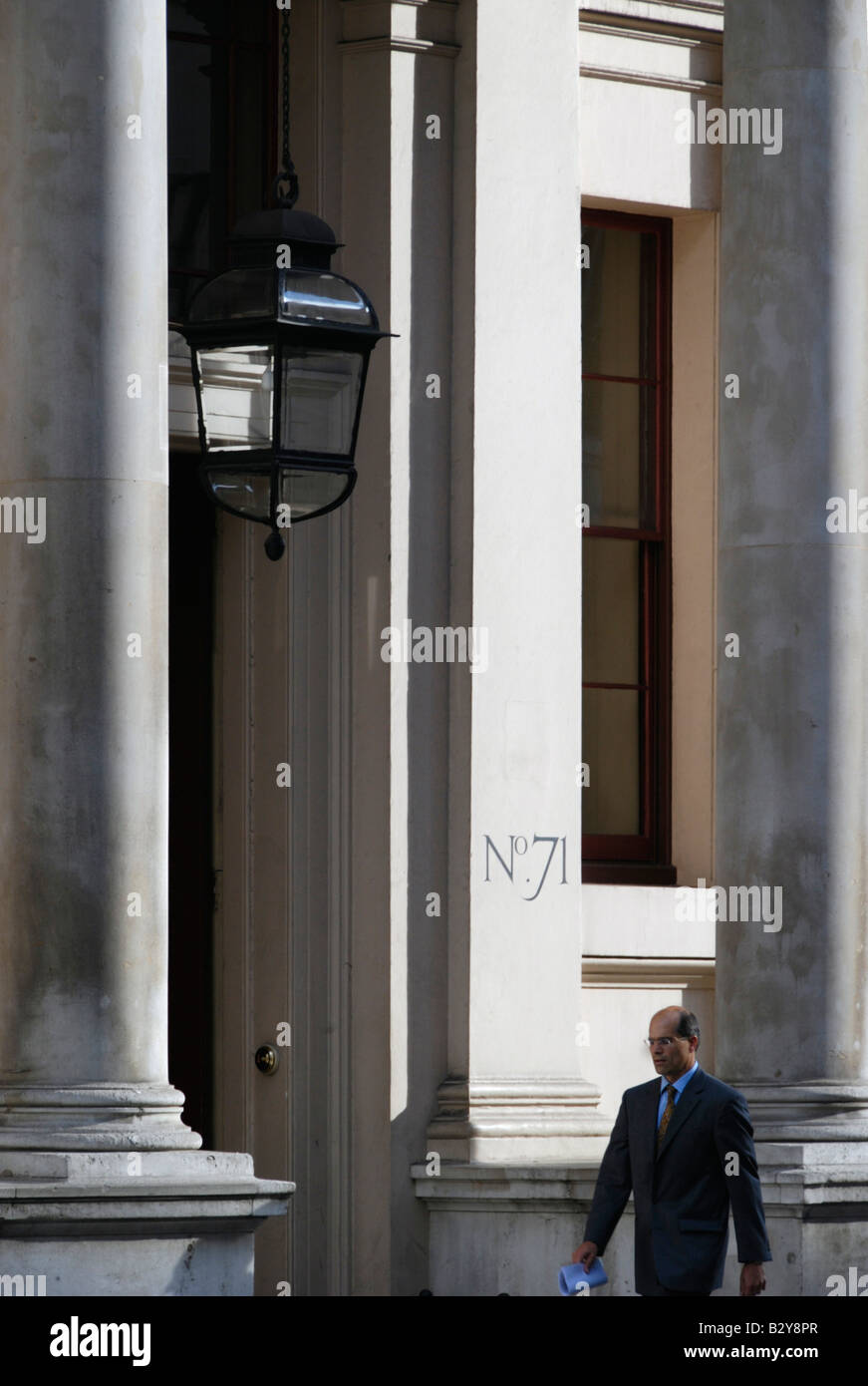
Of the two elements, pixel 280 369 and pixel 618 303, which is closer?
pixel 280 369

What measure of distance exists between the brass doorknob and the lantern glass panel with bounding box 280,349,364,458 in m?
3.74

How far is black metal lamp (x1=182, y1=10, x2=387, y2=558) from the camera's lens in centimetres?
1157

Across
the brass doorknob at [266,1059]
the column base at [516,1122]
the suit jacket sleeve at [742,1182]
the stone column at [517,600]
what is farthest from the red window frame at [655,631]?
the suit jacket sleeve at [742,1182]

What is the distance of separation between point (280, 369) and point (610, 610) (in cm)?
476

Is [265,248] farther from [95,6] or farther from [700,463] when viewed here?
[700,463]

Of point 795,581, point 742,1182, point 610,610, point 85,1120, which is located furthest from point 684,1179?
point 610,610

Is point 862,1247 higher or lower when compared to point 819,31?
lower

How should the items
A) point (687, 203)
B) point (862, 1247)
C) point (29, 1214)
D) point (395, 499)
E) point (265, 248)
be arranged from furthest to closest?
point (687, 203) < point (395, 499) < point (862, 1247) < point (265, 248) < point (29, 1214)

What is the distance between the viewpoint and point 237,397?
38.4ft

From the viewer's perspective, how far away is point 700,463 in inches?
630

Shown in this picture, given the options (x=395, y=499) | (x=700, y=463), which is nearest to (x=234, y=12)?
(x=395, y=499)

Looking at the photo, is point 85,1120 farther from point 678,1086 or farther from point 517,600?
point 517,600

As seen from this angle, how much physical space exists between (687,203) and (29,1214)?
754cm

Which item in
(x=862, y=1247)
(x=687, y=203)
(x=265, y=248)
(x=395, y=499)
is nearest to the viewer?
(x=265, y=248)
